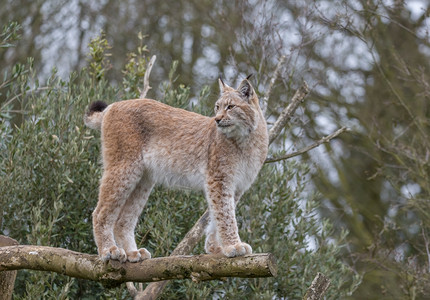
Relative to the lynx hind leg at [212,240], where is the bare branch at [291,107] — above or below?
above

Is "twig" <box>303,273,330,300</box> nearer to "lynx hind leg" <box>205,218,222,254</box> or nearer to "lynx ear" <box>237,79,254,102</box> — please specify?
"lynx hind leg" <box>205,218,222,254</box>

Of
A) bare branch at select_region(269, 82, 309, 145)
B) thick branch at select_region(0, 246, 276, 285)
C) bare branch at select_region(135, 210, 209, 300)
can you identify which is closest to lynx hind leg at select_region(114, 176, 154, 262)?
thick branch at select_region(0, 246, 276, 285)

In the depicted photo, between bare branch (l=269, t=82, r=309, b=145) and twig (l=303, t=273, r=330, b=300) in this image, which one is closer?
twig (l=303, t=273, r=330, b=300)

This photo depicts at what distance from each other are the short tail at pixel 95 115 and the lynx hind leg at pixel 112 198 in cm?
72

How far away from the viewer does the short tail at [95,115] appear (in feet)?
23.3

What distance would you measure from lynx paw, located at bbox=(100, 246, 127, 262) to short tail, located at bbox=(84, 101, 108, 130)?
1420 millimetres

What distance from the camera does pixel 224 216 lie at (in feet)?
20.0

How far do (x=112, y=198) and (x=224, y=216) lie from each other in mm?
1080

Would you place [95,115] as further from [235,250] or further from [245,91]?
[235,250]

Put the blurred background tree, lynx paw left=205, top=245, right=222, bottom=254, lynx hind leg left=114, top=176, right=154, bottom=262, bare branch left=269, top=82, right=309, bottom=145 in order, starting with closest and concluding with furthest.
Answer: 1. lynx paw left=205, top=245, right=222, bottom=254
2. lynx hind leg left=114, top=176, right=154, bottom=262
3. bare branch left=269, top=82, right=309, bottom=145
4. the blurred background tree

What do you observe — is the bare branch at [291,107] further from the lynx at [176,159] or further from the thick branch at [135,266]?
the thick branch at [135,266]

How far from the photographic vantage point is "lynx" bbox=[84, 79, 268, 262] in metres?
6.29

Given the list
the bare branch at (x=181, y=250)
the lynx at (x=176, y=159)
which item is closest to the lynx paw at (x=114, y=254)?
the lynx at (x=176, y=159)

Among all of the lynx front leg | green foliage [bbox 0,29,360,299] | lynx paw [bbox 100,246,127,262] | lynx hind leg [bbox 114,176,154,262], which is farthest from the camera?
green foliage [bbox 0,29,360,299]
